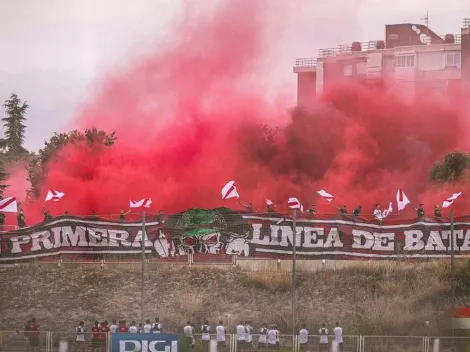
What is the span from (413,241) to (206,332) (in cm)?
1004

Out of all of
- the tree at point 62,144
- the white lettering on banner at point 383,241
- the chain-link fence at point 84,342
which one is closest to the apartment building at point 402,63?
the tree at point 62,144

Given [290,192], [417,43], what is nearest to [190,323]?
[290,192]

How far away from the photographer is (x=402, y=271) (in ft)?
131

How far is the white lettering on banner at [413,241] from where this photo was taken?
4047cm

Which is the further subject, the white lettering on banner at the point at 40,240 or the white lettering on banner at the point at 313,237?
the white lettering on banner at the point at 40,240

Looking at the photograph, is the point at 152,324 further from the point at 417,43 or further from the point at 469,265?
the point at 417,43

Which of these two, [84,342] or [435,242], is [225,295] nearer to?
[435,242]

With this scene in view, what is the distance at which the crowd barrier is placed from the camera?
3148cm

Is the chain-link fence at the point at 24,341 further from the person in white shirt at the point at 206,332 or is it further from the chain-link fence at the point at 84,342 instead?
the person in white shirt at the point at 206,332

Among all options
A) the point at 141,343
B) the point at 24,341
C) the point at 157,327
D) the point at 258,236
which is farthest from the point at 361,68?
the point at 141,343

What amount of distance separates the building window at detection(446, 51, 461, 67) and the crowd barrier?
61.2 meters

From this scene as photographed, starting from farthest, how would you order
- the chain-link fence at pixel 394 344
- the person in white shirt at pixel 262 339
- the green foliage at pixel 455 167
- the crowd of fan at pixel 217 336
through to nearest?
the green foliage at pixel 455 167 < the person in white shirt at pixel 262 339 < the crowd of fan at pixel 217 336 < the chain-link fence at pixel 394 344

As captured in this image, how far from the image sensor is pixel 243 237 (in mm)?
40906

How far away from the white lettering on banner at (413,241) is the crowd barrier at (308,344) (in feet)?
25.9
